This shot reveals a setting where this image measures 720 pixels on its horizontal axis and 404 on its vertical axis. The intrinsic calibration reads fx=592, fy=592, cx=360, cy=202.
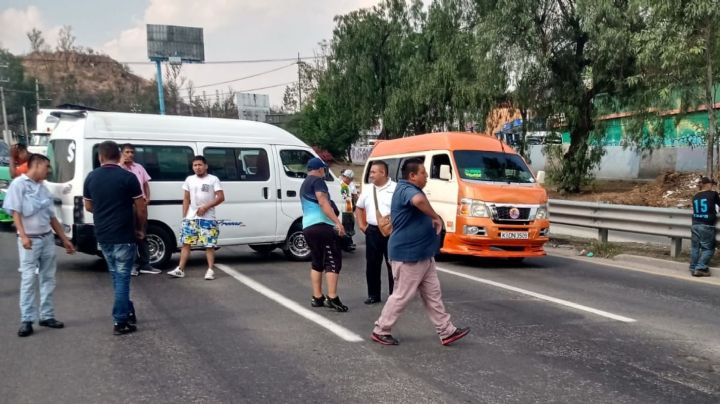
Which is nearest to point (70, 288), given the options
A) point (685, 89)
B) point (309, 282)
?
point (309, 282)

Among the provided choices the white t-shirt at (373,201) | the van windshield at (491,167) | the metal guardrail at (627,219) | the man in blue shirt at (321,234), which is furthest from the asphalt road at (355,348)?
the van windshield at (491,167)

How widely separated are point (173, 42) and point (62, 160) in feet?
174

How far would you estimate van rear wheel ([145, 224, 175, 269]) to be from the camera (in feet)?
29.4

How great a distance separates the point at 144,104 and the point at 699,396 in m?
83.6

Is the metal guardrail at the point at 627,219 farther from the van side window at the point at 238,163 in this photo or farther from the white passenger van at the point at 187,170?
the van side window at the point at 238,163

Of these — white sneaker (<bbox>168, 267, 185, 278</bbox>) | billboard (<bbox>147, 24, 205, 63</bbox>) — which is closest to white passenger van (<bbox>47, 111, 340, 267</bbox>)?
white sneaker (<bbox>168, 267, 185, 278</bbox>)

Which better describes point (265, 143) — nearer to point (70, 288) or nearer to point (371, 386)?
point (70, 288)

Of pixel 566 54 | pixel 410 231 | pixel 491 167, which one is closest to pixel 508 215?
pixel 491 167

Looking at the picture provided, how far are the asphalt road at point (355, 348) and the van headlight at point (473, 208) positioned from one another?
1.61m

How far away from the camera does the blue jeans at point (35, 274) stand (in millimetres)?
5609

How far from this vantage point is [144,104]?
80.2 metres

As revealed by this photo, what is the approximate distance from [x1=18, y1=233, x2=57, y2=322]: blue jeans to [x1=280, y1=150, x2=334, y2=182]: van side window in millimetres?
4872

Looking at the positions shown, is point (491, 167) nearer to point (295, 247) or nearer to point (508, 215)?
point (508, 215)

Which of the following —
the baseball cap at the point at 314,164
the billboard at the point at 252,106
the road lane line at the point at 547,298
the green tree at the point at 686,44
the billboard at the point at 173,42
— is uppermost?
the billboard at the point at 173,42
